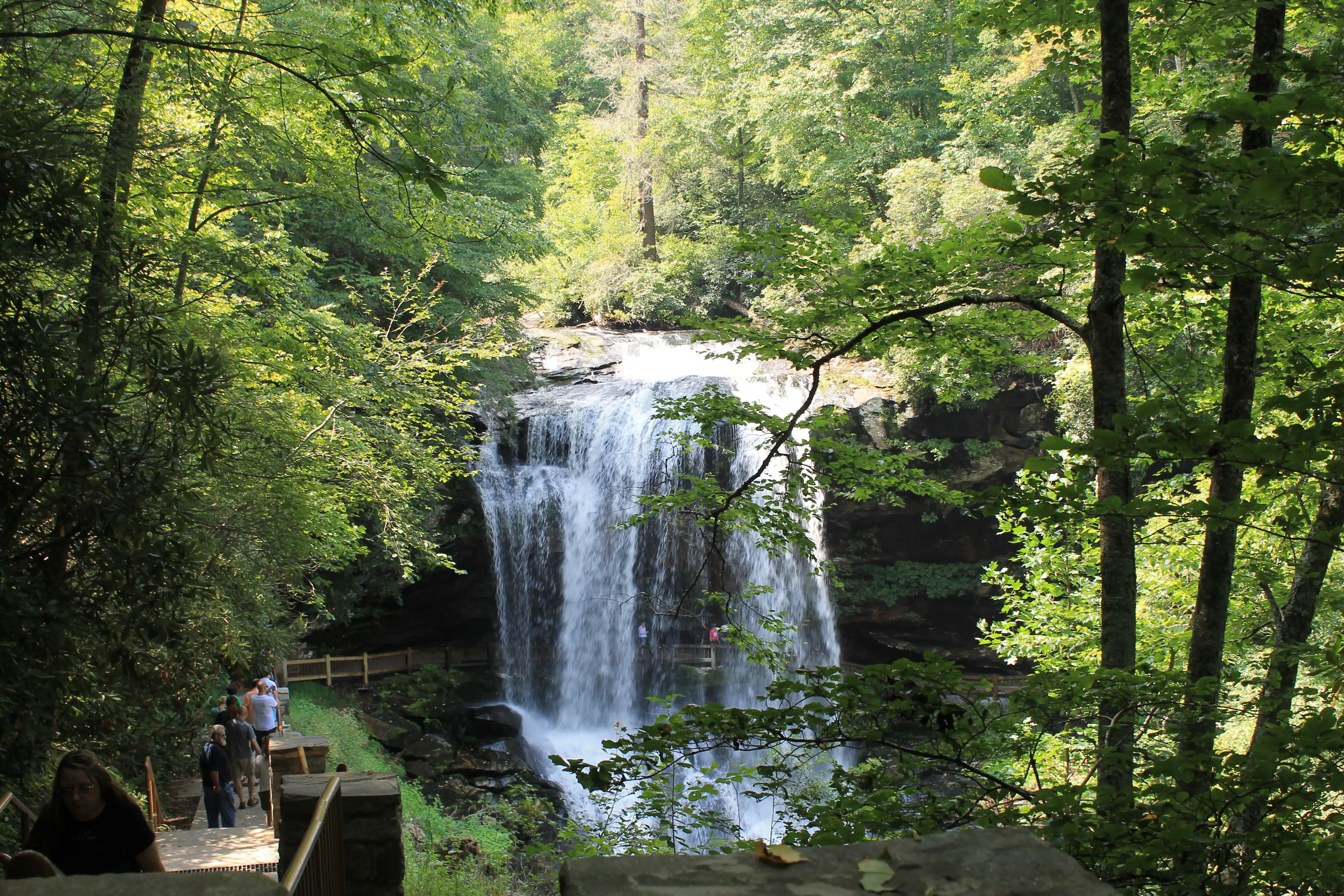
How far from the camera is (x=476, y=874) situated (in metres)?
9.45

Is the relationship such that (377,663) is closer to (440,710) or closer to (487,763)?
(440,710)

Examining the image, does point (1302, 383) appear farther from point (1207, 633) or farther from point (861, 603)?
point (861, 603)

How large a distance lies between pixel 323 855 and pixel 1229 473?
204 inches

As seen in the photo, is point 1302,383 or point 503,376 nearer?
point 1302,383

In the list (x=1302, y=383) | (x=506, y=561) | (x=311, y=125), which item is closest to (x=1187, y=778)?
(x=1302, y=383)

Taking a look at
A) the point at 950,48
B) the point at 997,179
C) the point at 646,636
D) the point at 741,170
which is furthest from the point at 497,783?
the point at 950,48

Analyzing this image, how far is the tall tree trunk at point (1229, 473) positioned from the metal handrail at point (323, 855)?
3.97m

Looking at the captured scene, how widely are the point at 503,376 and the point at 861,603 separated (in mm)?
10085

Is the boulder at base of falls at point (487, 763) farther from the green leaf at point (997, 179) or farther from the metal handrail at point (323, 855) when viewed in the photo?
the green leaf at point (997, 179)

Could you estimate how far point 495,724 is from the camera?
59.7 ft


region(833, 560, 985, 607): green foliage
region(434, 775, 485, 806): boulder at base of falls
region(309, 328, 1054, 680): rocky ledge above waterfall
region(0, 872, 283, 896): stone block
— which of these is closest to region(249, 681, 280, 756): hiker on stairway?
region(434, 775, 485, 806): boulder at base of falls

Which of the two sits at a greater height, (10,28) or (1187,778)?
(10,28)

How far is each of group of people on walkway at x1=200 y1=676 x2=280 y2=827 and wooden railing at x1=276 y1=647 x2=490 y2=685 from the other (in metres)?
7.17

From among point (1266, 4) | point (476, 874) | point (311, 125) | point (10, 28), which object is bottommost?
point (476, 874)
